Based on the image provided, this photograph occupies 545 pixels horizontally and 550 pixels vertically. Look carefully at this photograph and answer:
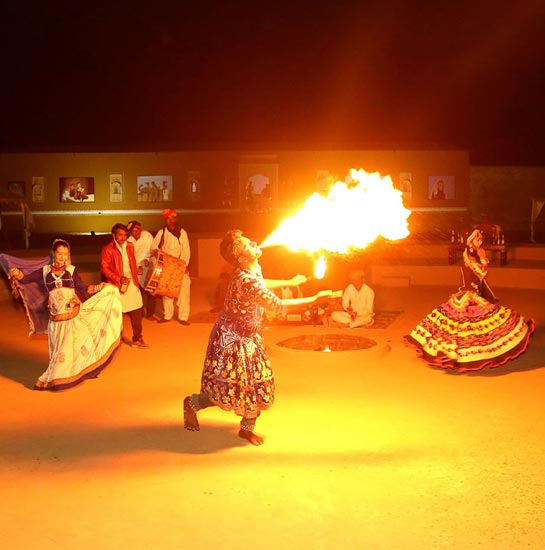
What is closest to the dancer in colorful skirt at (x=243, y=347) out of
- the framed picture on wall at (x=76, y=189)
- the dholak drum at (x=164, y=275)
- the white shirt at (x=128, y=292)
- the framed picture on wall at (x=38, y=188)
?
the white shirt at (x=128, y=292)

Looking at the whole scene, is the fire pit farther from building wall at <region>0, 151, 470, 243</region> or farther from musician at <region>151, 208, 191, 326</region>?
building wall at <region>0, 151, 470, 243</region>

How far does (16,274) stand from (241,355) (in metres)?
3.84

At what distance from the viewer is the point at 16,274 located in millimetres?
10273

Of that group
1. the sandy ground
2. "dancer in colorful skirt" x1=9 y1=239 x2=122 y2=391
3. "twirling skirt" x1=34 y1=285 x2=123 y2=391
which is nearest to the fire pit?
the sandy ground

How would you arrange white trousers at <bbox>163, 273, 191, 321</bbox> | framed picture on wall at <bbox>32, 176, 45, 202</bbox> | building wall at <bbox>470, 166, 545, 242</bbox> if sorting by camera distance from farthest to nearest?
building wall at <bbox>470, 166, 545, 242</bbox>, framed picture on wall at <bbox>32, 176, 45, 202</bbox>, white trousers at <bbox>163, 273, 191, 321</bbox>

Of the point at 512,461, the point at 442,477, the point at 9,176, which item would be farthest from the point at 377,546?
the point at 9,176

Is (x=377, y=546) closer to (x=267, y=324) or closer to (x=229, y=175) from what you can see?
(x=267, y=324)

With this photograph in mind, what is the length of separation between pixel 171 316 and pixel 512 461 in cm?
861

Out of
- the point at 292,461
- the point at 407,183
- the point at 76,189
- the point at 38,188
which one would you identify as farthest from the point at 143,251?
the point at 38,188

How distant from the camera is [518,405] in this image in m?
9.07

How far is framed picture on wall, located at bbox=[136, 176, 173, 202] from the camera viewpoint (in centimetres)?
3167

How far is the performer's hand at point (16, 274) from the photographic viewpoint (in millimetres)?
10273

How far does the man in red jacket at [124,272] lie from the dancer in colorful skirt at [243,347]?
3963 mm

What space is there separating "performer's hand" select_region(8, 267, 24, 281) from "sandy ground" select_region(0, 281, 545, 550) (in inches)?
50.7
